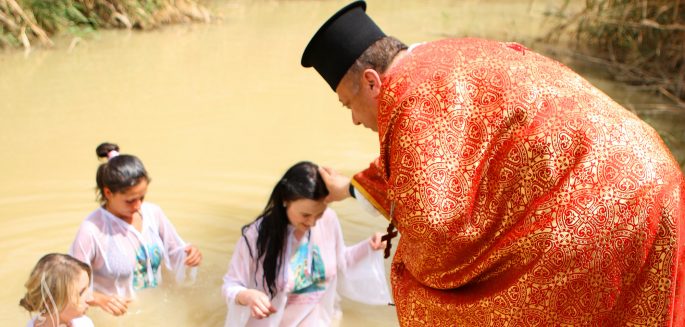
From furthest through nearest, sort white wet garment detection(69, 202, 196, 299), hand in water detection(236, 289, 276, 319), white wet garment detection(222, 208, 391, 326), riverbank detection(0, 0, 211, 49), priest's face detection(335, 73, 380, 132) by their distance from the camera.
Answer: riverbank detection(0, 0, 211, 49), white wet garment detection(69, 202, 196, 299), white wet garment detection(222, 208, 391, 326), hand in water detection(236, 289, 276, 319), priest's face detection(335, 73, 380, 132)

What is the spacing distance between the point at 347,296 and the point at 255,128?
9.83ft

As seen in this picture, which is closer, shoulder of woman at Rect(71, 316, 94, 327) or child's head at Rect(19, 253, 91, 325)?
child's head at Rect(19, 253, 91, 325)

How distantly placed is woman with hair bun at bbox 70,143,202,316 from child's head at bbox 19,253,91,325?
1.16 feet

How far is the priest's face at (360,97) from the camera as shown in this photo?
6.93 ft

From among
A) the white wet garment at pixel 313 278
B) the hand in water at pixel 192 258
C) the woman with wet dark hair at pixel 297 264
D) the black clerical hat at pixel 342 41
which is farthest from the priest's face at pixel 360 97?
the hand in water at pixel 192 258

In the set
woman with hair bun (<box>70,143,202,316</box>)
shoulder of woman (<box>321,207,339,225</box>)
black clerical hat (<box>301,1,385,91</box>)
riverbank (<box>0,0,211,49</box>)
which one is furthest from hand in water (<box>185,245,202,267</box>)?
riverbank (<box>0,0,211,49</box>)

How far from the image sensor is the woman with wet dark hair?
10.6 feet

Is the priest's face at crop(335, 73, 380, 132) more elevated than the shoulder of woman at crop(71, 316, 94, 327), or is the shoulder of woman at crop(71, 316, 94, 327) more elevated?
the priest's face at crop(335, 73, 380, 132)

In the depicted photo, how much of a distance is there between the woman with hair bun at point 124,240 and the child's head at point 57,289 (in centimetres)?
35

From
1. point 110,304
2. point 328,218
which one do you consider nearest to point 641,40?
point 328,218

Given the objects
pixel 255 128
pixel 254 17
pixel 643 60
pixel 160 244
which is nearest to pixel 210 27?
pixel 254 17

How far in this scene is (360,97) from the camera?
2150 mm

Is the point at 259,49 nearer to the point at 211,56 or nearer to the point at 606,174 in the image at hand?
the point at 211,56

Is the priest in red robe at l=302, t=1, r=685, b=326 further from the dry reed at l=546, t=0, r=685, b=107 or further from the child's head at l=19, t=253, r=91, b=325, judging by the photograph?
the dry reed at l=546, t=0, r=685, b=107
